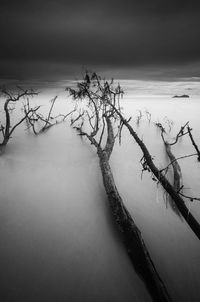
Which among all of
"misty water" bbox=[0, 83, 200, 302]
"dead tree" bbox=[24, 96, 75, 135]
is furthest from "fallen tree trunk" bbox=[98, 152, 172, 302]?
"dead tree" bbox=[24, 96, 75, 135]

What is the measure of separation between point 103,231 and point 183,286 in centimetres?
199

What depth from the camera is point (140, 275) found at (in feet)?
11.8

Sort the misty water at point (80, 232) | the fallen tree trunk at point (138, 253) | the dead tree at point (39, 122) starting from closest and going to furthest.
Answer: the fallen tree trunk at point (138, 253) < the misty water at point (80, 232) < the dead tree at point (39, 122)

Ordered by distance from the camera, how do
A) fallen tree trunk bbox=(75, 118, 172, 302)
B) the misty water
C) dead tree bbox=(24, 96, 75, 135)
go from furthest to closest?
dead tree bbox=(24, 96, 75, 135) → the misty water → fallen tree trunk bbox=(75, 118, 172, 302)

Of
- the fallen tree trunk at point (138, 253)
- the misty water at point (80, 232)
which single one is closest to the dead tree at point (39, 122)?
the misty water at point (80, 232)

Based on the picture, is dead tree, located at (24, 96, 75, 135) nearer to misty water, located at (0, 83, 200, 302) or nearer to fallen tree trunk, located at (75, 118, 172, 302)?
misty water, located at (0, 83, 200, 302)

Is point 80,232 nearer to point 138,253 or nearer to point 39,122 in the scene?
point 138,253

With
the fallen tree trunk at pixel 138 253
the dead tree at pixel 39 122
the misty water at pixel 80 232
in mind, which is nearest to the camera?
the fallen tree trunk at pixel 138 253

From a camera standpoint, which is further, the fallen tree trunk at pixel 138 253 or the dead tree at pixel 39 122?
the dead tree at pixel 39 122

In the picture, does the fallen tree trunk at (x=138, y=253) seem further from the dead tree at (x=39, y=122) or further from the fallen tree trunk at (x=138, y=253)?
the dead tree at (x=39, y=122)

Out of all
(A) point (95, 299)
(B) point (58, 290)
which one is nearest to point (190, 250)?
(A) point (95, 299)

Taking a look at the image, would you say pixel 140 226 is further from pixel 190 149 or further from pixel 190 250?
pixel 190 149

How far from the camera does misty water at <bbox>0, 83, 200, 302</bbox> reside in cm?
350

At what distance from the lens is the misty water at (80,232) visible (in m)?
3.50
